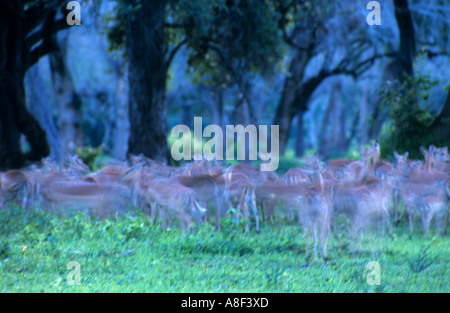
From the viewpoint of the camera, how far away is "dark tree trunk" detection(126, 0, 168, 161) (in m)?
14.9

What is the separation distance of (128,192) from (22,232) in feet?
→ 8.01

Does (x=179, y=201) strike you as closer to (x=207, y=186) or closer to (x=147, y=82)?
(x=207, y=186)

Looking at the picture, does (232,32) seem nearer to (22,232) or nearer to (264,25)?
(264,25)

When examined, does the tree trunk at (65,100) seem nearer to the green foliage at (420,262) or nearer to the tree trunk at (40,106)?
the tree trunk at (40,106)

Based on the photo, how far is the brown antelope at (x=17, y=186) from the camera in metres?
10.9

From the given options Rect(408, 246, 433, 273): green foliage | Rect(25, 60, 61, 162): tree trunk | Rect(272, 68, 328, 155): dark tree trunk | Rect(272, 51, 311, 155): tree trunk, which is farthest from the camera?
Rect(272, 68, 328, 155): dark tree trunk

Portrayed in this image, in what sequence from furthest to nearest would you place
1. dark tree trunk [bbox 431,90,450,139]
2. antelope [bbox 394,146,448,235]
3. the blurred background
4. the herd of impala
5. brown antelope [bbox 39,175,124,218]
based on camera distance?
dark tree trunk [bbox 431,90,450,139] → the blurred background → brown antelope [bbox 39,175,124,218] → antelope [bbox 394,146,448,235] → the herd of impala

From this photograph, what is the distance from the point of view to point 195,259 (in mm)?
8047

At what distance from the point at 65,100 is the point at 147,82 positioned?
279 inches

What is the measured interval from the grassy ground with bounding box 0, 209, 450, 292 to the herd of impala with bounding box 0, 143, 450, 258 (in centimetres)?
40

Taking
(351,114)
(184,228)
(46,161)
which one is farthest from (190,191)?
(351,114)

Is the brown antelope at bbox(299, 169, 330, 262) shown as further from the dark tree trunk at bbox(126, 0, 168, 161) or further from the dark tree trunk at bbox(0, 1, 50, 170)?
the dark tree trunk at bbox(0, 1, 50, 170)

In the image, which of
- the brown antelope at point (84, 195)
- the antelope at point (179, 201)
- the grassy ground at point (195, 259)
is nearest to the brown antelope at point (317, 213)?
the grassy ground at point (195, 259)

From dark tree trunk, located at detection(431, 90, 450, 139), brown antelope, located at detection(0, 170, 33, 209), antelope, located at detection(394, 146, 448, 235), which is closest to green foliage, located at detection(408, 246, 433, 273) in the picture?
antelope, located at detection(394, 146, 448, 235)
